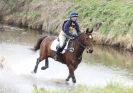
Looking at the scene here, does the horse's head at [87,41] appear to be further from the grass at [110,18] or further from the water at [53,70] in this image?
the grass at [110,18]

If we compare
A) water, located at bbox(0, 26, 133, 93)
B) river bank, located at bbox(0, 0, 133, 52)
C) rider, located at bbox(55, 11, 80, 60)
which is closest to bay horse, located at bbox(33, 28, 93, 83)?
rider, located at bbox(55, 11, 80, 60)

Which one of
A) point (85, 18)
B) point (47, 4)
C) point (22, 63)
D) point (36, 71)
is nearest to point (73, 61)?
point (36, 71)

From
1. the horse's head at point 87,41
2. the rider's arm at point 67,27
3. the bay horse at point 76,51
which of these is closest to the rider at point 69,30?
the rider's arm at point 67,27

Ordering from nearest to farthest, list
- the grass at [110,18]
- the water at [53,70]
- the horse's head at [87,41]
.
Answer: the water at [53,70] < the horse's head at [87,41] < the grass at [110,18]

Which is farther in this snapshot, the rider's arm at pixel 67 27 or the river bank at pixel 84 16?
the river bank at pixel 84 16

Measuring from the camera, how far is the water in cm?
1991

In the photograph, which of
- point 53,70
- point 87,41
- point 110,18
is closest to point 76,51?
point 87,41

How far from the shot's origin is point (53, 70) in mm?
24859

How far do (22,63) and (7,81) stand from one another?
5911 mm

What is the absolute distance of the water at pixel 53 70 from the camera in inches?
784

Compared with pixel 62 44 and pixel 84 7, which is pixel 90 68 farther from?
pixel 84 7

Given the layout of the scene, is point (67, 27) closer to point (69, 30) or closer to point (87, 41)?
point (69, 30)

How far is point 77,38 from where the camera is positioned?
20766mm

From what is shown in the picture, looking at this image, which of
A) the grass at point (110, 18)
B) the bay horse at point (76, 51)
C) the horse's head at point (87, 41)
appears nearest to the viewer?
the horse's head at point (87, 41)
